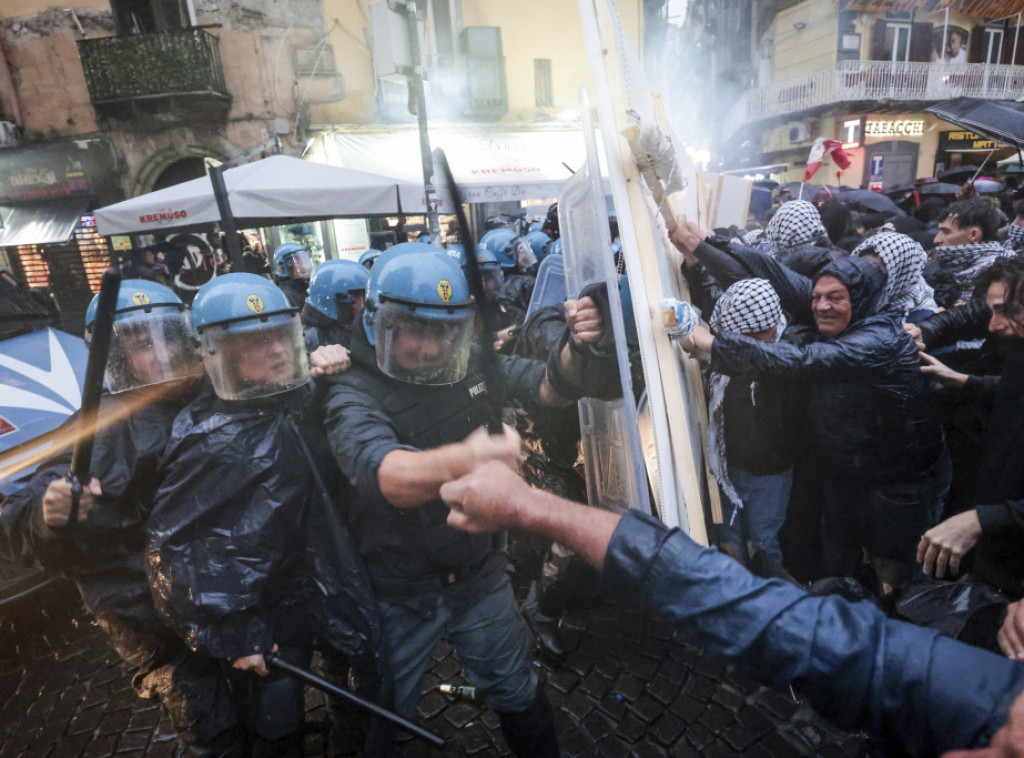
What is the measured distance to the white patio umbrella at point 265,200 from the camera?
544cm

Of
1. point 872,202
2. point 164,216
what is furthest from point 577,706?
point 872,202

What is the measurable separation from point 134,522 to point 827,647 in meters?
2.35

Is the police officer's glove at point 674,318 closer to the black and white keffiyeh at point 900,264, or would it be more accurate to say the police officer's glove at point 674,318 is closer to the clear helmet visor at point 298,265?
the black and white keffiyeh at point 900,264

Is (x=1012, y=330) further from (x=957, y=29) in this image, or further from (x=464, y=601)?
(x=957, y=29)

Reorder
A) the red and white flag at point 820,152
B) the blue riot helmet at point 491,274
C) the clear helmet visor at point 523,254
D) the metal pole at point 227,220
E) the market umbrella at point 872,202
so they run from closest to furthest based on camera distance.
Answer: the metal pole at point 227,220 < the blue riot helmet at point 491,274 < the market umbrella at point 872,202 < the clear helmet visor at point 523,254 < the red and white flag at point 820,152

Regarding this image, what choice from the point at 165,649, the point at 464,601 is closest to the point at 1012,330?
the point at 464,601

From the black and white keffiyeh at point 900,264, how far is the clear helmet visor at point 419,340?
292cm

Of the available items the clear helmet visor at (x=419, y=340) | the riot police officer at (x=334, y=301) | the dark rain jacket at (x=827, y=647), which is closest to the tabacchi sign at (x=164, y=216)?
the riot police officer at (x=334, y=301)

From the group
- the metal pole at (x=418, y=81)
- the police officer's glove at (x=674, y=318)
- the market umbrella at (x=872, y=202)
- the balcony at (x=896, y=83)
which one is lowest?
the police officer's glove at (x=674, y=318)

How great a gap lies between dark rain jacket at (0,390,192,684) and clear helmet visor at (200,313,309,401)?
16.6 inches

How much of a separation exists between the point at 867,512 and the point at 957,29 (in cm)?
3038

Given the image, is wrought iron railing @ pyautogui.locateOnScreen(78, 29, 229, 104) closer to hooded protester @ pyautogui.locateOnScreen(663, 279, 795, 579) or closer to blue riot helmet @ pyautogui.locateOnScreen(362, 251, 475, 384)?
blue riot helmet @ pyautogui.locateOnScreen(362, 251, 475, 384)

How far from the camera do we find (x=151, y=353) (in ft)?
7.56

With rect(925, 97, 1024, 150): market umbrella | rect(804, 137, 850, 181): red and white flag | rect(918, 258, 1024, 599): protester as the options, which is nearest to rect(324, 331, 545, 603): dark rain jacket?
rect(918, 258, 1024, 599): protester
